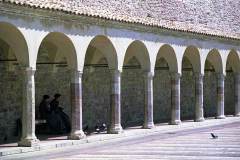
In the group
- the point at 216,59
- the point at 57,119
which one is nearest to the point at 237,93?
→ the point at 216,59

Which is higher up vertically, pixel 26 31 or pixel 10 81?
pixel 26 31

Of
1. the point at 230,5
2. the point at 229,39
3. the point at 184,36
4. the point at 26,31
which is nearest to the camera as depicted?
the point at 26,31

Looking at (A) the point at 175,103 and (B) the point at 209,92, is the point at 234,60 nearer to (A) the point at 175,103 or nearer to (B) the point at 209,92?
(B) the point at 209,92

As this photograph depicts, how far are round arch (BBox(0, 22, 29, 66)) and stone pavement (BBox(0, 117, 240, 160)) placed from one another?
248cm

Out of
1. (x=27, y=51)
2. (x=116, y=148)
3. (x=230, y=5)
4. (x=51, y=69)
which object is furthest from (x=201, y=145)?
(x=230, y=5)

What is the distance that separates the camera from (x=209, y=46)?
26484 mm

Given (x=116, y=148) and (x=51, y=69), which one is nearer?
(x=116, y=148)

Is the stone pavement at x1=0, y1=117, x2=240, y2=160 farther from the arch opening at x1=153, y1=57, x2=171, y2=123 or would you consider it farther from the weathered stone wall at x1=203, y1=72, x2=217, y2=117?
the weathered stone wall at x1=203, y1=72, x2=217, y2=117

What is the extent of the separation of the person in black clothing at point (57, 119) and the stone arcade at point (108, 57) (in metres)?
0.62

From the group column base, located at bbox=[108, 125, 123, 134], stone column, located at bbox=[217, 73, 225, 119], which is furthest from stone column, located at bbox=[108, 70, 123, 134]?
stone column, located at bbox=[217, 73, 225, 119]

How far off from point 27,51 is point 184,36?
10.1 metres

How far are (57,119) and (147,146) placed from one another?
4.45 meters

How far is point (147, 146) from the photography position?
16.7m

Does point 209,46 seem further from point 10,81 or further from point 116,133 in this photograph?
point 10,81
